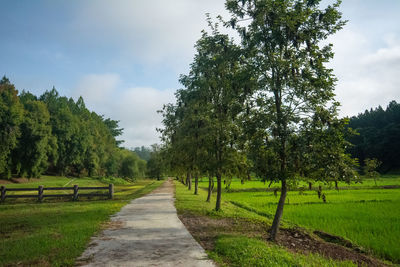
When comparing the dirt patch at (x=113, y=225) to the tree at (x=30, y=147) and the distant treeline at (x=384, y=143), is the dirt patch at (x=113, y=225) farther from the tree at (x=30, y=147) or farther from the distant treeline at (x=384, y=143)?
the distant treeline at (x=384, y=143)

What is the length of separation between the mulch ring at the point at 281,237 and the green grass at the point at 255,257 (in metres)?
0.59

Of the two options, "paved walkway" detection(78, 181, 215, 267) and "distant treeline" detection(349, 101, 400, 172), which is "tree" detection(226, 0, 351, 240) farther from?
"distant treeline" detection(349, 101, 400, 172)

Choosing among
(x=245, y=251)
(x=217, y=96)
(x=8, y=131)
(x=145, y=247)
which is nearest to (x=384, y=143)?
(x=217, y=96)

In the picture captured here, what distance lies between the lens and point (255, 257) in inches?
264

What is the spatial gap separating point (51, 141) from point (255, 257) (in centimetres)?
6349

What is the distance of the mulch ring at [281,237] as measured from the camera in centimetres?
833

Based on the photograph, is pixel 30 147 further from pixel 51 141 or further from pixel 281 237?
pixel 281 237

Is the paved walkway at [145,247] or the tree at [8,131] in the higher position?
the tree at [8,131]

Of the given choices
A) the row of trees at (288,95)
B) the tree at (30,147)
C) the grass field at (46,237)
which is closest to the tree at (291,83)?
the row of trees at (288,95)

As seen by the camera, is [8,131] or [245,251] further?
[8,131]

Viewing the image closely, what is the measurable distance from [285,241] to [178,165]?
40.9 feet

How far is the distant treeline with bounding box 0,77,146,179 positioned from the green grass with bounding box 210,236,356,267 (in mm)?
53141

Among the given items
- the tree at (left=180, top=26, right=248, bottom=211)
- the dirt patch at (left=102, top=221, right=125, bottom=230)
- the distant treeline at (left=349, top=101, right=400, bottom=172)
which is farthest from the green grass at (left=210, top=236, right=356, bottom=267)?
the distant treeline at (left=349, top=101, right=400, bottom=172)

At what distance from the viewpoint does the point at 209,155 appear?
1577 centimetres
